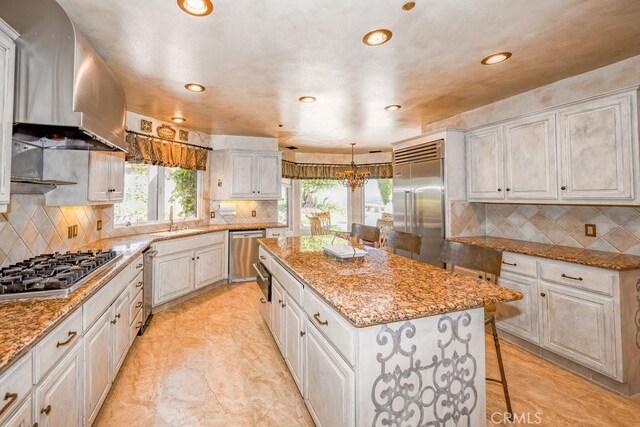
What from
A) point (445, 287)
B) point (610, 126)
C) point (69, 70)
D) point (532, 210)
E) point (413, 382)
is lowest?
point (413, 382)

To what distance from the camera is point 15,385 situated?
101 cm

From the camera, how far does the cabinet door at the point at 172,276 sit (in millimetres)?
3443

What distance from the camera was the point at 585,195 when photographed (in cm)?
236

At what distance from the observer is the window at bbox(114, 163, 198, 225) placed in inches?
149

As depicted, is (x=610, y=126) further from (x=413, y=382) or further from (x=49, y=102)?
(x=49, y=102)

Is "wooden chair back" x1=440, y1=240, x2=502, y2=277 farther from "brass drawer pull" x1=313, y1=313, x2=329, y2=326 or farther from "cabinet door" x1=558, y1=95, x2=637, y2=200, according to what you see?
"cabinet door" x1=558, y1=95, x2=637, y2=200

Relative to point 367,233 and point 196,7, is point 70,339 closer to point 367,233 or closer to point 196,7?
point 196,7

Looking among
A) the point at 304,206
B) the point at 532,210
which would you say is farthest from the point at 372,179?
the point at 532,210

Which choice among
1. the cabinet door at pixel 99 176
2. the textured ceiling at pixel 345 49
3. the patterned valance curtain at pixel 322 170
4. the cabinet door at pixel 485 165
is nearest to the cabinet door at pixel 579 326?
the cabinet door at pixel 485 165

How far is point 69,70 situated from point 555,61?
3420 mm

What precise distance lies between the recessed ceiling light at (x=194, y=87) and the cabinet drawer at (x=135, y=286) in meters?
1.86

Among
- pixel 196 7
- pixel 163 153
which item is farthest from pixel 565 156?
pixel 163 153

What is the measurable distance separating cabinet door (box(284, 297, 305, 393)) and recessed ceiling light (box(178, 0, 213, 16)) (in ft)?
6.12

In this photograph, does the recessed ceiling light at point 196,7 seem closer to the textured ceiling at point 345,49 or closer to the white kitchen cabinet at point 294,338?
the textured ceiling at point 345,49
